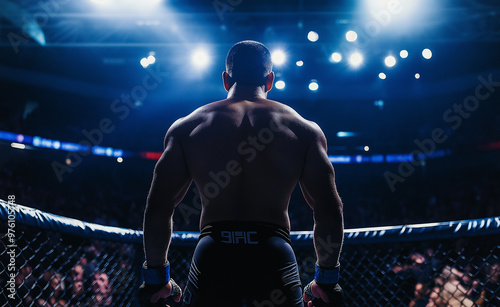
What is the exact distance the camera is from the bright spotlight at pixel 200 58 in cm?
923

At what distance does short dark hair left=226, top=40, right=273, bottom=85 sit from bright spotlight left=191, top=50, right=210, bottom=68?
7.78 metres

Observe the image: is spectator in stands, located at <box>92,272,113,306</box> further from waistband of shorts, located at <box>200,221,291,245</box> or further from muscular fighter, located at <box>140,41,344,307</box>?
waistband of shorts, located at <box>200,221,291,245</box>

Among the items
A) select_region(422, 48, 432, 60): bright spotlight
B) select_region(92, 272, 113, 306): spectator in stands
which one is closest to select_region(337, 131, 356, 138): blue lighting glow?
select_region(422, 48, 432, 60): bright spotlight

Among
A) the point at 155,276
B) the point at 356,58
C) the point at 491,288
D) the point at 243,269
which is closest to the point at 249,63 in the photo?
the point at 243,269

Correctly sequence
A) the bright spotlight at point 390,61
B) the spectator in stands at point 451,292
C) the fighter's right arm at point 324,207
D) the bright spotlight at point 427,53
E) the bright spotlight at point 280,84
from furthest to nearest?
the bright spotlight at point 280,84 < the bright spotlight at point 390,61 < the bright spotlight at point 427,53 < the spectator in stands at point 451,292 < the fighter's right arm at point 324,207

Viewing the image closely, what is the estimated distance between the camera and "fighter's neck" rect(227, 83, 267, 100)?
1695 mm

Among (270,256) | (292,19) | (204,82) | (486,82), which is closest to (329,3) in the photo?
(292,19)

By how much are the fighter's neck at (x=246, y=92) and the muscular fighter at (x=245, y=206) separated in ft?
0.32

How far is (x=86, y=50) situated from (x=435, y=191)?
510 inches

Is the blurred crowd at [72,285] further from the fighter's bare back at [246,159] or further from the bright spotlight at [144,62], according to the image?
the bright spotlight at [144,62]

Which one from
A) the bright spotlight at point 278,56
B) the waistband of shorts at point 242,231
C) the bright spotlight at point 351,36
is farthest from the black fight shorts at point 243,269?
the bright spotlight at point 278,56

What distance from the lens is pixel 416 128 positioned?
13.5 meters

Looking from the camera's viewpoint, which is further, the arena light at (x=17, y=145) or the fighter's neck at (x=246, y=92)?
the arena light at (x=17, y=145)

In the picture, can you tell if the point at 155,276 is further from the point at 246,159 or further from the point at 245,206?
the point at 246,159
